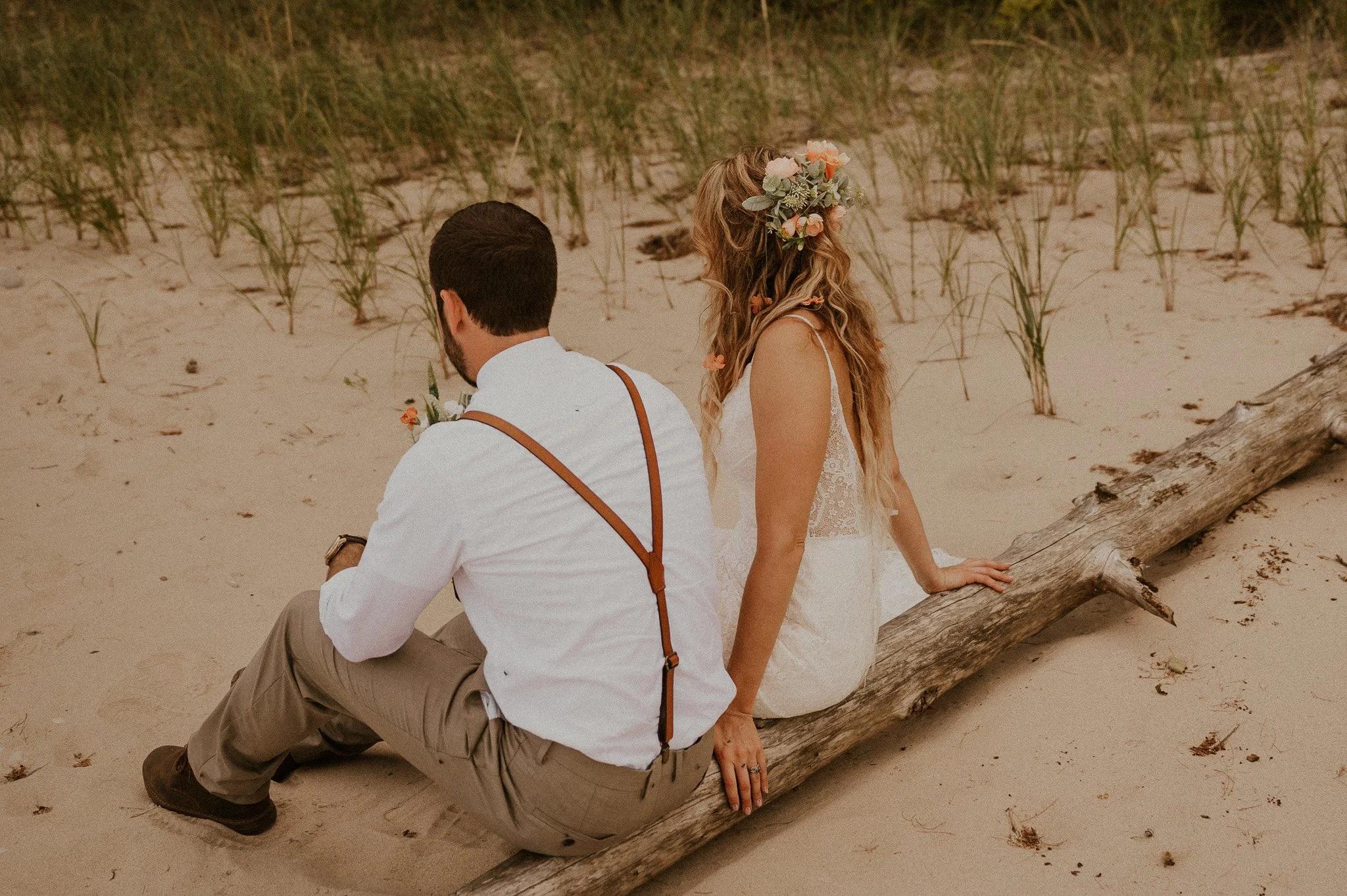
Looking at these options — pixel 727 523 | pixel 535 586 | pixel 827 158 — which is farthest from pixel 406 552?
pixel 727 523

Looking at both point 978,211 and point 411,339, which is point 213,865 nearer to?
point 411,339

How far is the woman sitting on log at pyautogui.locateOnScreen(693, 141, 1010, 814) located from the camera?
2.24m

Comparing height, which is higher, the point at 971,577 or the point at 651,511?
the point at 651,511

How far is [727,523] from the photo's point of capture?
3.88 metres

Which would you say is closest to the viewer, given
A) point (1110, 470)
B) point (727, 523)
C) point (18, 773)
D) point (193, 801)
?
point (193, 801)

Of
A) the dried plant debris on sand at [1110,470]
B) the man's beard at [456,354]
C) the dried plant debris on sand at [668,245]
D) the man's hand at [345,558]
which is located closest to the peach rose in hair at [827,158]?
the man's beard at [456,354]

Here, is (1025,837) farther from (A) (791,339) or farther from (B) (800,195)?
(B) (800,195)

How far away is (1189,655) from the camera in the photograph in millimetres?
2830

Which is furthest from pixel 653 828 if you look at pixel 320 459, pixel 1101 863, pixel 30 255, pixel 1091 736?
pixel 30 255

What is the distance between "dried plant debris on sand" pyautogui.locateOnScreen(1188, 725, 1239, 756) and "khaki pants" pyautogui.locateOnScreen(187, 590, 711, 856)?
3.67 ft

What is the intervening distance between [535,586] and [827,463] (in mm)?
806

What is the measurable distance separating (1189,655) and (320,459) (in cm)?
288

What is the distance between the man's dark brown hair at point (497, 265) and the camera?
1959 mm

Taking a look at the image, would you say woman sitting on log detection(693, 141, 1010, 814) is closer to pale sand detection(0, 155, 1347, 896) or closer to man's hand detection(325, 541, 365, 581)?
pale sand detection(0, 155, 1347, 896)
